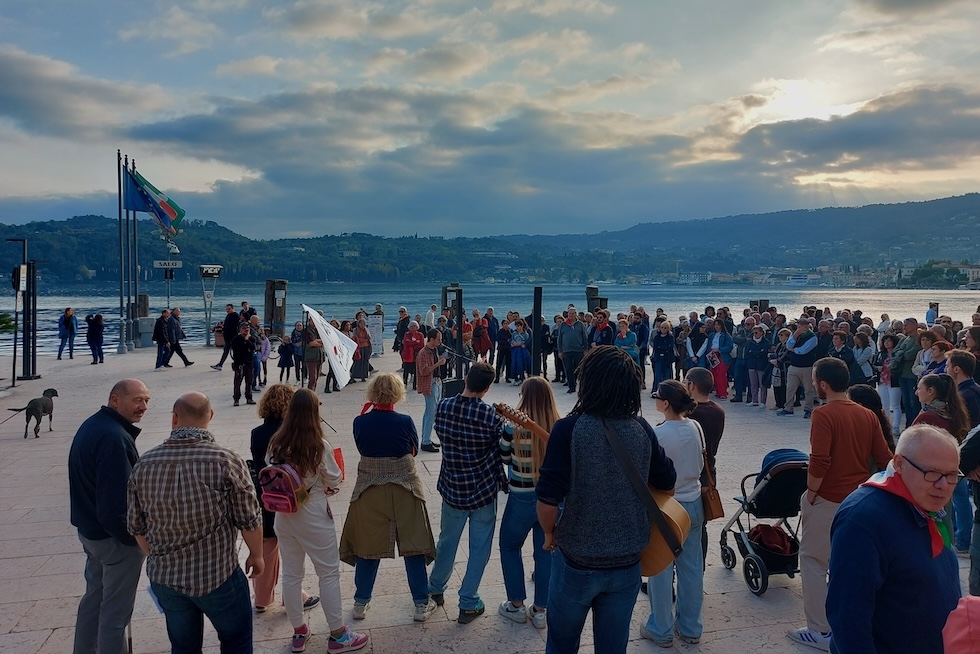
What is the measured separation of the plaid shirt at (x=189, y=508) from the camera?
9.70ft

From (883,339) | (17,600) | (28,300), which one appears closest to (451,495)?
(17,600)

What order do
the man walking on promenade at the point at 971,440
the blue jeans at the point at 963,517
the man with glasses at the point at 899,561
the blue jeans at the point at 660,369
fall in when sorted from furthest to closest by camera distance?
the blue jeans at the point at 660,369 → the blue jeans at the point at 963,517 → the man walking on promenade at the point at 971,440 → the man with glasses at the point at 899,561

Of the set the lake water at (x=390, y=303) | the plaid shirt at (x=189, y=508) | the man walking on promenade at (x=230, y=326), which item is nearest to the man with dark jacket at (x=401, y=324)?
the man walking on promenade at (x=230, y=326)

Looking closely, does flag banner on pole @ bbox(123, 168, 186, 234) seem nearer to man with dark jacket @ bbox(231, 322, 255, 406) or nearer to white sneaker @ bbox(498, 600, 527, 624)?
man with dark jacket @ bbox(231, 322, 255, 406)

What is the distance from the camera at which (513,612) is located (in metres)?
4.35

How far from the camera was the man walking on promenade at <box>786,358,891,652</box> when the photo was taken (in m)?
4.00

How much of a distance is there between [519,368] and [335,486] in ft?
39.3

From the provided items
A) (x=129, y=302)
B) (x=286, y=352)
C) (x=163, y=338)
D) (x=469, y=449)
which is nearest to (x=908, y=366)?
(x=469, y=449)

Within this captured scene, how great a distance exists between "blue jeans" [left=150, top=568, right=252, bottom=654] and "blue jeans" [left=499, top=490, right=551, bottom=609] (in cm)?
170

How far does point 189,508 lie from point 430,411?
6.51 m

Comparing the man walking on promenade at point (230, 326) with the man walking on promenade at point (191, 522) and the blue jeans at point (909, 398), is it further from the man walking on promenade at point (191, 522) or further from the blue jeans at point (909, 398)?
the blue jeans at point (909, 398)

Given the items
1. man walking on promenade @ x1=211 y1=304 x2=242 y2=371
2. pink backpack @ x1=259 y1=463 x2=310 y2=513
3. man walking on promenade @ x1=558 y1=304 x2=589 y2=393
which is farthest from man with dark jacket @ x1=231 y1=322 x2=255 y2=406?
pink backpack @ x1=259 y1=463 x2=310 y2=513

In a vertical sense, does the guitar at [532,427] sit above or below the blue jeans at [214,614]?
above

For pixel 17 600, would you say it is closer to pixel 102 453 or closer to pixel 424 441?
pixel 102 453
